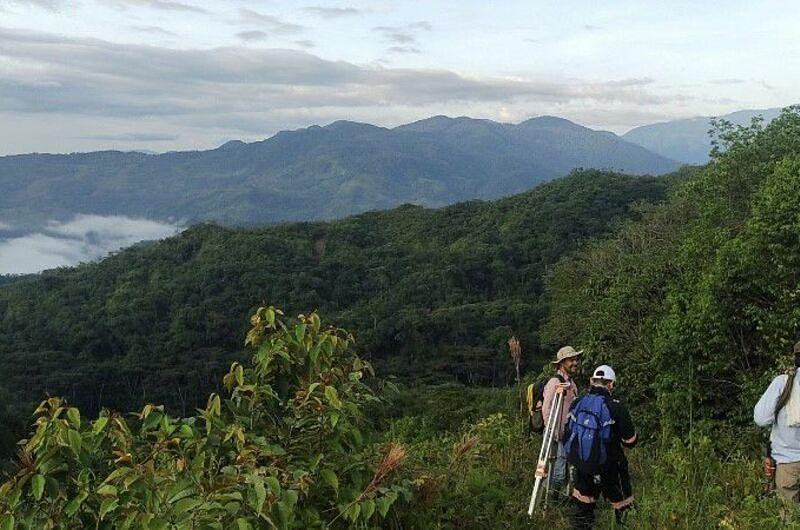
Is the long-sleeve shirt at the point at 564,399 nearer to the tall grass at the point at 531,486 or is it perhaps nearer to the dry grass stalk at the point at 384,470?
the tall grass at the point at 531,486

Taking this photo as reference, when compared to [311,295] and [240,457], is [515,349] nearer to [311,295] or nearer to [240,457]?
[240,457]

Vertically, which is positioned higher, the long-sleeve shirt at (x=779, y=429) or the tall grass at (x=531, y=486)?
the long-sleeve shirt at (x=779, y=429)

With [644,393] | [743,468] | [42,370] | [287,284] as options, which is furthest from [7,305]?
[743,468]

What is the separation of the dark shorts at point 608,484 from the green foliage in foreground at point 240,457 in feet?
5.14

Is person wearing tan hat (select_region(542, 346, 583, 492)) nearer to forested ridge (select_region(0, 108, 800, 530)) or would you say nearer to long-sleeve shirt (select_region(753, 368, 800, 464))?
forested ridge (select_region(0, 108, 800, 530))

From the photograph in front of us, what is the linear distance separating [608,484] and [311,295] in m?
94.1

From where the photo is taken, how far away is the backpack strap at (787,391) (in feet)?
14.4

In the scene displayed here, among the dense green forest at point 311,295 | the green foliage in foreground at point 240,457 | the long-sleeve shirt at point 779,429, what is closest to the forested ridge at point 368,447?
the green foliage in foreground at point 240,457

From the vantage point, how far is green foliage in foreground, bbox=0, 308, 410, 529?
2.42 m

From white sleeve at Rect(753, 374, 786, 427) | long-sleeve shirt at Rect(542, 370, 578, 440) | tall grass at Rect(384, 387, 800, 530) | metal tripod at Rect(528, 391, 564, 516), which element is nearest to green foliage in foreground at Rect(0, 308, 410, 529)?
tall grass at Rect(384, 387, 800, 530)

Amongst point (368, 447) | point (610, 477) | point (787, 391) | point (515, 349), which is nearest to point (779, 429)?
point (787, 391)

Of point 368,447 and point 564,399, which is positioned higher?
point 368,447

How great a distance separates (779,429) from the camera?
178 inches

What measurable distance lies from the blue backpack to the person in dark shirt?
3 centimetres
